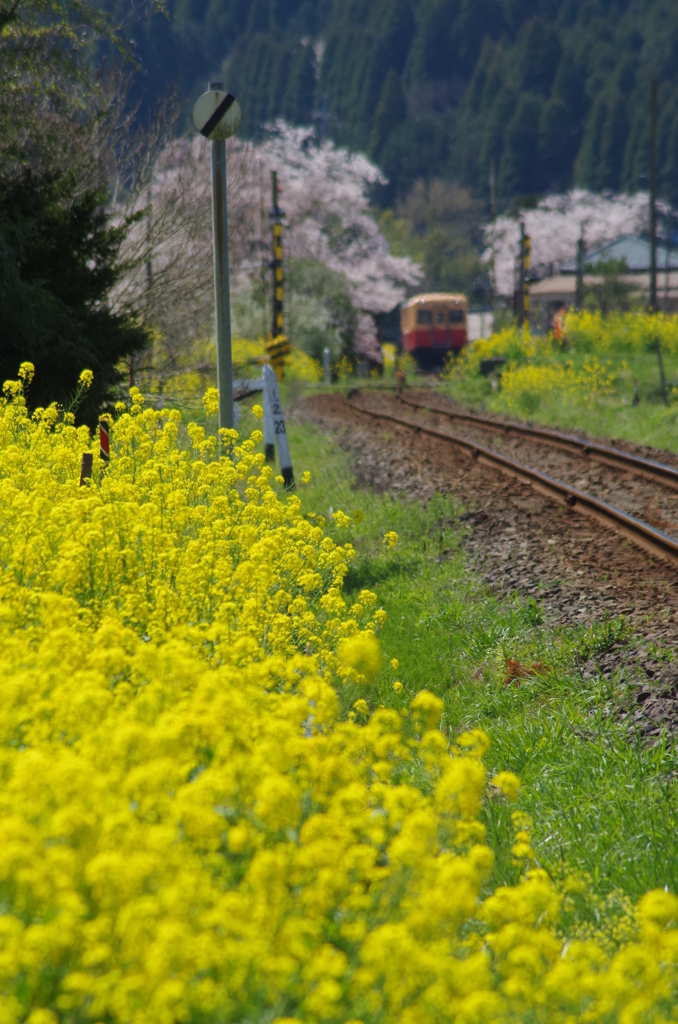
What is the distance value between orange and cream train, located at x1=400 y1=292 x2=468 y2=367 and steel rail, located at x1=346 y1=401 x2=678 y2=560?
88.4 ft

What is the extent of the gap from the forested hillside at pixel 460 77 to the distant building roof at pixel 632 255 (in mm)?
25075

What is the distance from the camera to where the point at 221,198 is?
7.55 meters

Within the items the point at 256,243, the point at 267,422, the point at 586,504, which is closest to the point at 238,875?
the point at 586,504

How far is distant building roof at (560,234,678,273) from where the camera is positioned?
58166 millimetres

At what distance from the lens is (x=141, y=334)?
9.76 meters

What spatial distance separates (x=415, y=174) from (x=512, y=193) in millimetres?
11659

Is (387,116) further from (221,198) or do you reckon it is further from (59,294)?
(221,198)

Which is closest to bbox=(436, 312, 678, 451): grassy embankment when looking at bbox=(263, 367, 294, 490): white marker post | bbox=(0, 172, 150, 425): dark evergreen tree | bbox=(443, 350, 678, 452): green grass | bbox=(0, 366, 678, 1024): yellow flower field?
bbox=(443, 350, 678, 452): green grass

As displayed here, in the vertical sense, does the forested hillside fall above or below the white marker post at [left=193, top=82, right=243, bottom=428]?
above

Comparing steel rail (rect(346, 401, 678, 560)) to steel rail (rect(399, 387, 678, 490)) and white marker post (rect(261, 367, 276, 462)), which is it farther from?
white marker post (rect(261, 367, 276, 462))

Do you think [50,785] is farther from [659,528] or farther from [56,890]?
[659,528]

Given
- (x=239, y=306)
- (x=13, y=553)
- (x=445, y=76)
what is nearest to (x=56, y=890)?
(x=13, y=553)

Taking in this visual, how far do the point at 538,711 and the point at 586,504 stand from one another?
4.41m

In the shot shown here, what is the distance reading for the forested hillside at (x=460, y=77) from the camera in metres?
93.0
